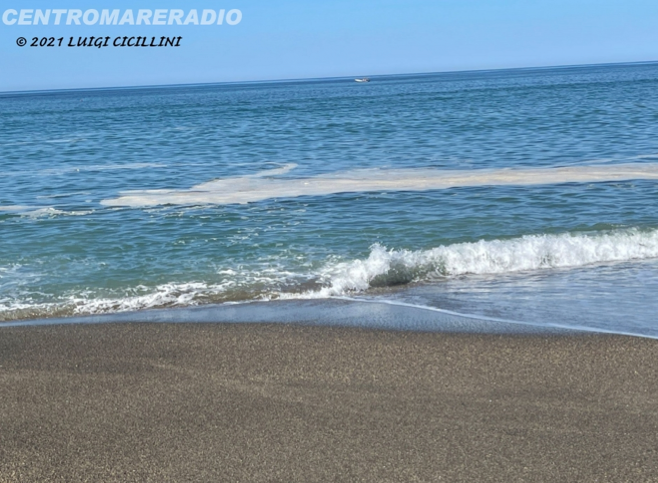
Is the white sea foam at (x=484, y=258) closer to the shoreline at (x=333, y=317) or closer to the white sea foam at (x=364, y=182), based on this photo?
the shoreline at (x=333, y=317)

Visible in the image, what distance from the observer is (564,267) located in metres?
9.73

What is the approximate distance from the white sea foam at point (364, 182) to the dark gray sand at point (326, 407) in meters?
9.09

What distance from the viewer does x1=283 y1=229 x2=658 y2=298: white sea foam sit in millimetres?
9359

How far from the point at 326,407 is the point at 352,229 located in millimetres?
7281

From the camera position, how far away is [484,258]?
32.8 ft

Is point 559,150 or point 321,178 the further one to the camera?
point 559,150

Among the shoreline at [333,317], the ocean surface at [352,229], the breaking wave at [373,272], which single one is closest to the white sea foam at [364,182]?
the ocean surface at [352,229]

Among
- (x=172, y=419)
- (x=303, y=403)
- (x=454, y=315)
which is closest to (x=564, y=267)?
(x=454, y=315)

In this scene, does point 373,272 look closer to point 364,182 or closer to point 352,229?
point 352,229

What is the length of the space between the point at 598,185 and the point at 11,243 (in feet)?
35.1

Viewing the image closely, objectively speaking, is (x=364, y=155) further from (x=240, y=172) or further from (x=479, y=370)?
(x=479, y=370)

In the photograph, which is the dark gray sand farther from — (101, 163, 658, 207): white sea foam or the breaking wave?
(101, 163, 658, 207): white sea foam

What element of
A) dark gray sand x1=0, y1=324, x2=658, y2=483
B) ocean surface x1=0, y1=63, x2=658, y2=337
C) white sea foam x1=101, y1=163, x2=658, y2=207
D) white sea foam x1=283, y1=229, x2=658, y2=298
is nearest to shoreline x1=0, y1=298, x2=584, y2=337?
ocean surface x1=0, y1=63, x2=658, y2=337

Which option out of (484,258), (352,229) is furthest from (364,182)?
(484,258)
